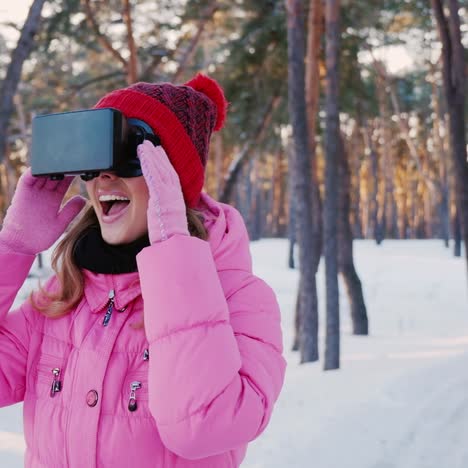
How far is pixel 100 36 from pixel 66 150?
8861 millimetres

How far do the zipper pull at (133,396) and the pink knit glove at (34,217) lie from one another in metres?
0.44

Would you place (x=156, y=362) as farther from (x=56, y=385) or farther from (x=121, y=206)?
(x=121, y=206)

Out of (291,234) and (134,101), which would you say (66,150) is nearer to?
(134,101)

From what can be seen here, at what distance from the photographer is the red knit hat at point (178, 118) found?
4.86 ft

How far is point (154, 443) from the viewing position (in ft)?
4.33

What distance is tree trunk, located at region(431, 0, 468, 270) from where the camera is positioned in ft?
19.4

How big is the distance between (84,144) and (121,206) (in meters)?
0.21

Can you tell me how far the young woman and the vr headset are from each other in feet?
0.14

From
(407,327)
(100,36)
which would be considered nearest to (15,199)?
(100,36)

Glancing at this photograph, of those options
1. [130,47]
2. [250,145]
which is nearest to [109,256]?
[130,47]

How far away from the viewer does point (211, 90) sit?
1734 mm

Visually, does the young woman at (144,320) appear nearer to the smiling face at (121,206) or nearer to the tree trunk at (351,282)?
the smiling face at (121,206)

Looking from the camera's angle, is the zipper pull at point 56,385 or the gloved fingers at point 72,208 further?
the gloved fingers at point 72,208

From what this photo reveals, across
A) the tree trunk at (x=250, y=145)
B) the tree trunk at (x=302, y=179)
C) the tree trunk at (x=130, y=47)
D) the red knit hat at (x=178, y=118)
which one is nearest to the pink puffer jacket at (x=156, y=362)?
the red knit hat at (x=178, y=118)
